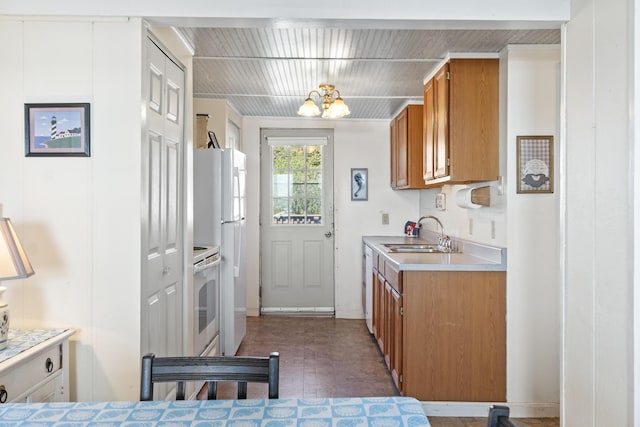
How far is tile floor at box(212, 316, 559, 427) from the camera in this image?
3.23 metres

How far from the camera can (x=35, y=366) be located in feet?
5.61

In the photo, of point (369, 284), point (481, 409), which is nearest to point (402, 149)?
point (369, 284)

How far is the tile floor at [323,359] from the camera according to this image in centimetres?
323

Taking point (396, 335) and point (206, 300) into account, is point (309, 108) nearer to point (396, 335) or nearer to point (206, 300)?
point (206, 300)

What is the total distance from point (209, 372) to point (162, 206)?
4.24ft

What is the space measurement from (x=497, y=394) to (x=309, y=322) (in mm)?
2608

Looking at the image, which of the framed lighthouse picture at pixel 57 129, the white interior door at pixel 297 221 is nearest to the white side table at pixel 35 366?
the framed lighthouse picture at pixel 57 129

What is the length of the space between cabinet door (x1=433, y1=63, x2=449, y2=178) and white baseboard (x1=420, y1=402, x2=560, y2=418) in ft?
4.73

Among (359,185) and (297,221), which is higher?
(359,185)

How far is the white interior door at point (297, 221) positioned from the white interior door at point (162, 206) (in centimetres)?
276

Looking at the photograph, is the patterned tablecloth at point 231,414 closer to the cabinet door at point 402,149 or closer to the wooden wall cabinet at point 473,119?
the wooden wall cabinet at point 473,119

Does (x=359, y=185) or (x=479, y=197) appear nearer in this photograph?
(x=479, y=197)

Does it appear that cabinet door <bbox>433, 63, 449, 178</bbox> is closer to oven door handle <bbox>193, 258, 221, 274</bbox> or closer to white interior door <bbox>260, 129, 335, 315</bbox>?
oven door handle <bbox>193, 258, 221, 274</bbox>

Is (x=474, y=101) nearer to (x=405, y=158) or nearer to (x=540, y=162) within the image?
(x=540, y=162)
